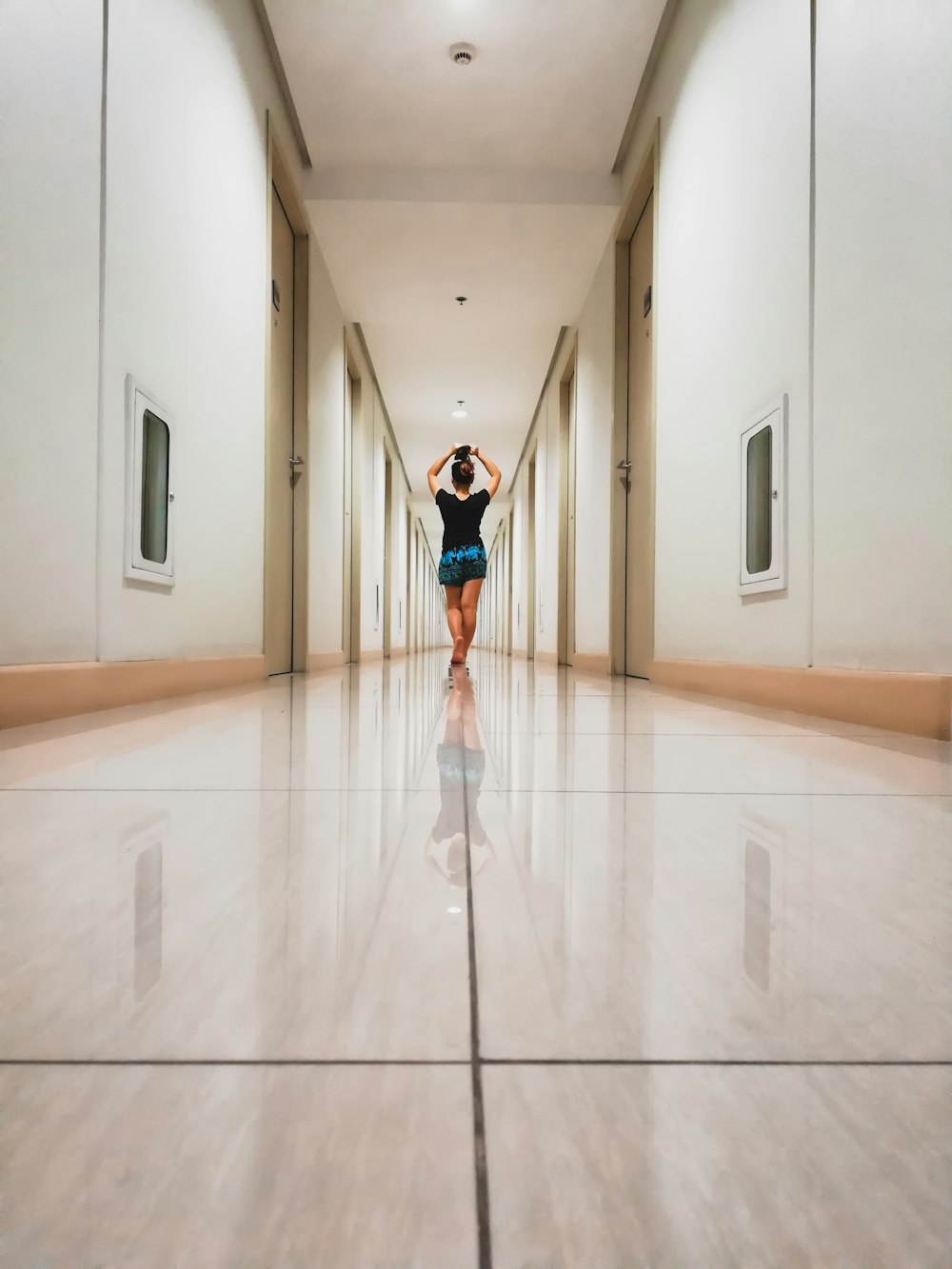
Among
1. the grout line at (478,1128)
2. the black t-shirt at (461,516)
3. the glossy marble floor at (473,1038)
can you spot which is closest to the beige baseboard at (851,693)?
the glossy marble floor at (473,1038)

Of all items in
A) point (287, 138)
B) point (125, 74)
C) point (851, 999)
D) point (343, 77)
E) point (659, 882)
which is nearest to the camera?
point (851, 999)

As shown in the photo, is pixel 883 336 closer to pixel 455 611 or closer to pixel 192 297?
pixel 192 297

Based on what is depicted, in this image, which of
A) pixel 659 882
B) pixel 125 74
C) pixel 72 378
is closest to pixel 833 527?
pixel 659 882

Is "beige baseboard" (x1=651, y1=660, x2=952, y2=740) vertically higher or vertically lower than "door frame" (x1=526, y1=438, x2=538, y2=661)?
lower

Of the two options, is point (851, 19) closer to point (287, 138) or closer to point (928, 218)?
point (928, 218)

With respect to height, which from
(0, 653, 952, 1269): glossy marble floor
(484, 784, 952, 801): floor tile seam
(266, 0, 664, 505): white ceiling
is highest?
(266, 0, 664, 505): white ceiling

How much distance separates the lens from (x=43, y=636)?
1.58 metres

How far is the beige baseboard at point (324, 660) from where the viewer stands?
4.54 meters

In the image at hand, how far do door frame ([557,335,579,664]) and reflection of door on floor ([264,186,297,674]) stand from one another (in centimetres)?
247

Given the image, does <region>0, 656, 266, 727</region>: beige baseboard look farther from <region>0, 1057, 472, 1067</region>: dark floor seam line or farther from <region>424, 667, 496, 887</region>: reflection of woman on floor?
<region>0, 1057, 472, 1067</region>: dark floor seam line

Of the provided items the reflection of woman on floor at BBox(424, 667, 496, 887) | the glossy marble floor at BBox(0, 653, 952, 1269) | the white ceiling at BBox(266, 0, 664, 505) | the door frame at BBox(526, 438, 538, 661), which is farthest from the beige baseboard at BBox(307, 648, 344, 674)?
the glossy marble floor at BBox(0, 653, 952, 1269)

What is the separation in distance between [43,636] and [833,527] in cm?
179

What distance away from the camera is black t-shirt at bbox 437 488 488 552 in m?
4.84

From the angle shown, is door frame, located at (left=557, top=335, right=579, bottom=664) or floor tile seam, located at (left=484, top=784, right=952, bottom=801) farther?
door frame, located at (left=557, top=335, right=579, bottom=664)
